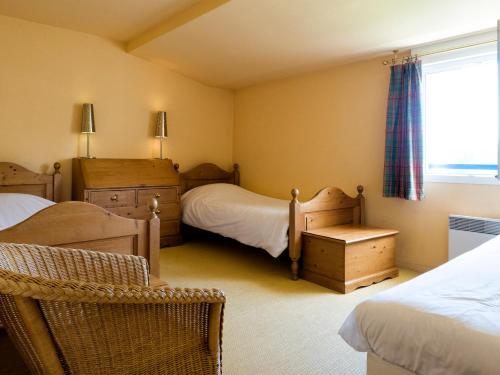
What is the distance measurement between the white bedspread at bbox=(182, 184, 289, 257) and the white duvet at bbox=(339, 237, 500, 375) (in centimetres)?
183

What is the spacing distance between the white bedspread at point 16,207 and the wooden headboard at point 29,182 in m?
0.42

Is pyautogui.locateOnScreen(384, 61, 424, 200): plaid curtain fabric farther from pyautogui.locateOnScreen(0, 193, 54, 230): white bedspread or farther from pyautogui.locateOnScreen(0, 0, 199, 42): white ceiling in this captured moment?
pyautogui.locateOnScreen(0, 193, 54, 230): white bedspread

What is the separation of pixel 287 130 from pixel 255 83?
0.88 m

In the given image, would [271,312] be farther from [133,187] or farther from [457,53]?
[457,53]

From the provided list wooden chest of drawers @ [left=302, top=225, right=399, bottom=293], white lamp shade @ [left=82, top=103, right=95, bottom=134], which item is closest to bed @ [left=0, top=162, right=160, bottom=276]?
wooden chest of drawers @ [left=302, top=225, right=399, bottom=293]

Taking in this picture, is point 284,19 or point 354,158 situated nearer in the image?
point 284,19

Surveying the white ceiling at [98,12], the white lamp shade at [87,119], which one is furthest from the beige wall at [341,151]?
the white lamp shade at [87,119]

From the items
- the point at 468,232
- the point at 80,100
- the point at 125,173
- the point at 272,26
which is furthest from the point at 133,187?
the point at 468,232

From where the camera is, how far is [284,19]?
117 inches

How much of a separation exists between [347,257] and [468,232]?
40.5 inches

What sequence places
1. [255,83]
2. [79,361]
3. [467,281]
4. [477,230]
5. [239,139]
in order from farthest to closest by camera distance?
[239,139] → [255,83] → [477,230] → [467,281] → [79,361]

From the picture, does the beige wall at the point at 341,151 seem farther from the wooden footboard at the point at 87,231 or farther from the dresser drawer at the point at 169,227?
the wooden footboard at the point at 87,231

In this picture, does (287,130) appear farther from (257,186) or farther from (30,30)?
(30,30)

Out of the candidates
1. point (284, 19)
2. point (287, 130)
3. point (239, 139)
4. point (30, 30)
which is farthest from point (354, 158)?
point (30, 30)
